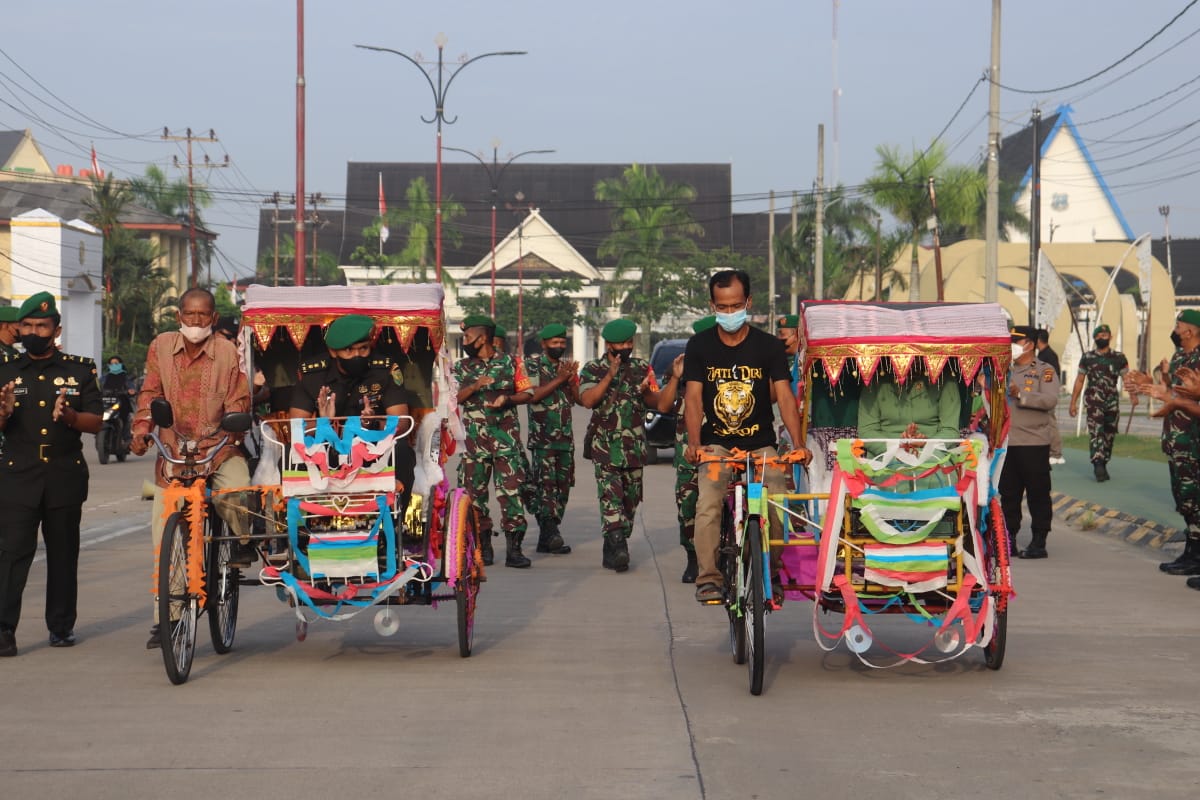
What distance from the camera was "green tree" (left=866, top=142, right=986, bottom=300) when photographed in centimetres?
5197

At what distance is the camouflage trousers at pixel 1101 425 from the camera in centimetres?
2123

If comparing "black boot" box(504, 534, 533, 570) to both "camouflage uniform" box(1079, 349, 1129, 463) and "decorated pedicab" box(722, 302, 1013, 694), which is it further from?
"camouflage uniform" box(1079, 349, 1129, 463)

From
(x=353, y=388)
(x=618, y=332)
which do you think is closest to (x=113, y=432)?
(x=618, y=332)

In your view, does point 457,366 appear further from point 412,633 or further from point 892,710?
point 892,710

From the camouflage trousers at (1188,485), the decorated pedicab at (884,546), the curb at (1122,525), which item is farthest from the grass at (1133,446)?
the decorated pedicab at (884,546)

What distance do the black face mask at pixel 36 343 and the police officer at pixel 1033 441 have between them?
8611mm

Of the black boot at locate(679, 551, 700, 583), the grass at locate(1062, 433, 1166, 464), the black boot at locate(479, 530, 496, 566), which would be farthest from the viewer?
the grass at locate(1062, 433, 1166, 464)

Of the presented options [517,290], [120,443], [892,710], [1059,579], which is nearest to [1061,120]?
[517,290]

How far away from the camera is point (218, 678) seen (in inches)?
329

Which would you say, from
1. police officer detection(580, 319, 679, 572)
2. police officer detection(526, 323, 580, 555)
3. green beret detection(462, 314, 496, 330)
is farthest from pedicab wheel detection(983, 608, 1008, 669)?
police officer detection(526, 323, 580, 555)

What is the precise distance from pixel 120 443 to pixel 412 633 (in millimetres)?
18131

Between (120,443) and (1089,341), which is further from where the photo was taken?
(1089,341)

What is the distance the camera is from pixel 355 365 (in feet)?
30.0

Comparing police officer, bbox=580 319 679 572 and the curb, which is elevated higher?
police officer, bbox=580 319 679 572
